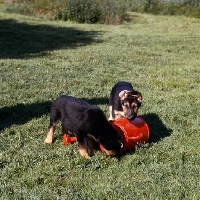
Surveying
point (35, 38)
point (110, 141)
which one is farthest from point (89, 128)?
point (35, 38)

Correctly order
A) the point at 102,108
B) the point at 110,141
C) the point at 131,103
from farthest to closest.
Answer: the point at 102,108, the point at 131,103, the point at 110,141

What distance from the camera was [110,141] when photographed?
5.34 m

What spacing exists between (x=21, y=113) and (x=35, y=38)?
10417 mm

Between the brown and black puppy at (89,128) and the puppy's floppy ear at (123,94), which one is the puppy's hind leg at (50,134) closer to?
the brown and black puppy at (89,128)

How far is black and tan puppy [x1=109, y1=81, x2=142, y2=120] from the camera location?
20.3 ft

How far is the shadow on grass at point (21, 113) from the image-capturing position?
6.95 metres

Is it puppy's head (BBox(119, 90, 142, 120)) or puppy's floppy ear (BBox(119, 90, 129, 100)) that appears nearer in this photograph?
puppy's head (BBox(119, 90, 142, 120))

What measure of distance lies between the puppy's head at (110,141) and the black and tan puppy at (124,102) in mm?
688

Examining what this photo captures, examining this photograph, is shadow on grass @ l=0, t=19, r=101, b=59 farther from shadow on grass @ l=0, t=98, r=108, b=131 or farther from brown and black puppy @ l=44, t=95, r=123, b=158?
brown and black puppy @ l=44, t=95, r=123, b=158

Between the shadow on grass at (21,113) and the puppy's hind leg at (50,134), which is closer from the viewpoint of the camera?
the puppy's hind leg at (50,134)

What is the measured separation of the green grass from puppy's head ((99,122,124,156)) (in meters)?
0.16

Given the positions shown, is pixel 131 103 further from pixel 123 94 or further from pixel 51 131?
pixel 51 131

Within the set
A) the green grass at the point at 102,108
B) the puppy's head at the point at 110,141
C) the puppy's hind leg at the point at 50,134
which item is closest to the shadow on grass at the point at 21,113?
the green grass at the point at 102,108

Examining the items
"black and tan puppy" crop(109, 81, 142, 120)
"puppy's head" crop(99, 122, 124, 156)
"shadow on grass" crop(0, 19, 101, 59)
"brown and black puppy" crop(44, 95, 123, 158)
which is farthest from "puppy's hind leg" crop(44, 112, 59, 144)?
"shadow on grass" crop(0, 19, 101, 59)
